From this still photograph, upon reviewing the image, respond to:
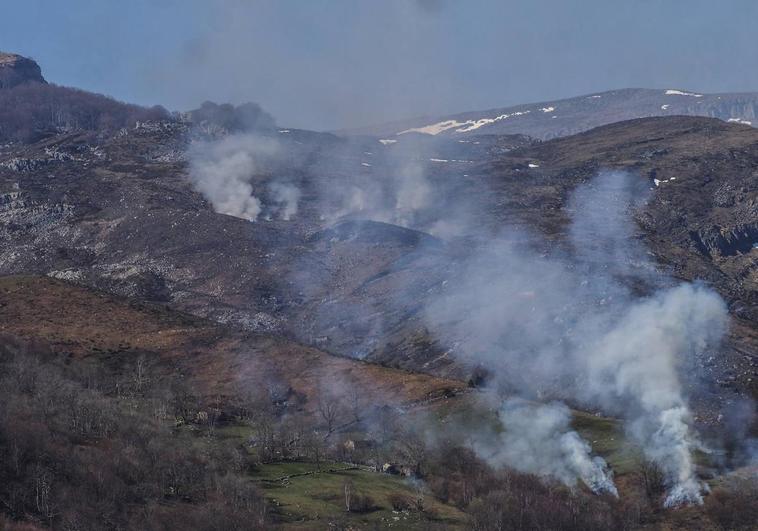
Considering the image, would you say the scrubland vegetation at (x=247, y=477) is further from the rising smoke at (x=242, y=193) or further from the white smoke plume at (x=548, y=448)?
the rising smoke at (x=242, y=193)

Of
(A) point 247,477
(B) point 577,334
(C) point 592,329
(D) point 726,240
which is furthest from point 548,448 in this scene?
(D) point 726,240

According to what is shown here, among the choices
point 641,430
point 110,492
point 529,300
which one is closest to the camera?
point 110,492

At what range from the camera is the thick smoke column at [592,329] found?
72719 mm

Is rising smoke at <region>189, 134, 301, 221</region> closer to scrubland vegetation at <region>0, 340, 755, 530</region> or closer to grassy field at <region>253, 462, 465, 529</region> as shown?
scrubland vegetation at <region>0, 340, 755, 530</region>

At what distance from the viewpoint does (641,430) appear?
71.8 m

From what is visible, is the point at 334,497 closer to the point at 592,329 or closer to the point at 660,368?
the point at 660,368

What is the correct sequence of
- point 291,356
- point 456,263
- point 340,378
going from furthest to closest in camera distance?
point 456,263
point 291,356
point 340,378

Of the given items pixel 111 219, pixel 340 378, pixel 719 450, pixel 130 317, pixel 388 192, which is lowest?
pixel 719 450

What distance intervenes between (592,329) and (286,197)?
335 ft

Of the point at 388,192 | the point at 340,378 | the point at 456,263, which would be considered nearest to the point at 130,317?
the point at 340,378

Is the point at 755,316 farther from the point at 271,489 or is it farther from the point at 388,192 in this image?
the point at 388,192

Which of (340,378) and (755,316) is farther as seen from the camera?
(755,316)

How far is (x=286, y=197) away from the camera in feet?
618

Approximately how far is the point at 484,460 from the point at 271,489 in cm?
1706
